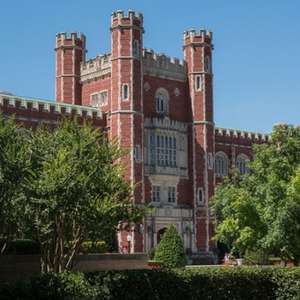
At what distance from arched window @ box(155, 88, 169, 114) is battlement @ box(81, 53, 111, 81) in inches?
171

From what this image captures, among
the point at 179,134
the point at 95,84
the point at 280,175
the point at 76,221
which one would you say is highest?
the point at 95,84

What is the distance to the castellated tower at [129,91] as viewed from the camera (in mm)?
49531

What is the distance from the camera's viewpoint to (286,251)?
92.9 ft

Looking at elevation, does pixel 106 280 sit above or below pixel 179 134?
below

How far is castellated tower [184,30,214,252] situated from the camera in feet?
177

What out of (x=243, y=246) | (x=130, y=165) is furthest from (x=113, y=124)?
(x=243, y=246)

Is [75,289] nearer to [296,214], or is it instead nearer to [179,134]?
[296,214]

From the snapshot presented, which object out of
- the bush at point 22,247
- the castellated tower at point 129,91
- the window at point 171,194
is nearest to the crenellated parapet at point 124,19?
the castellated tower at point 129,91

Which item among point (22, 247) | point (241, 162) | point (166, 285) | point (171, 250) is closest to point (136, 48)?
point (241, 162)

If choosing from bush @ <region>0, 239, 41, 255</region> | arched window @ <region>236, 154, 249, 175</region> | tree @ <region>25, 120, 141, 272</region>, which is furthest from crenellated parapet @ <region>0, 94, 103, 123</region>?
tree @ <region>25, 120, 141, 272</region>

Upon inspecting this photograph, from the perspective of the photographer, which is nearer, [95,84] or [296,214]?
[296,214]

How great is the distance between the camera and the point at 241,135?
62.6 meters

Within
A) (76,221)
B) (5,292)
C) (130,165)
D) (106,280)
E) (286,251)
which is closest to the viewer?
(5,292)

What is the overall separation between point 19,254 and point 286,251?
34.8 feet
